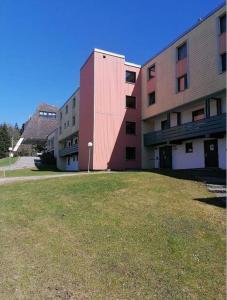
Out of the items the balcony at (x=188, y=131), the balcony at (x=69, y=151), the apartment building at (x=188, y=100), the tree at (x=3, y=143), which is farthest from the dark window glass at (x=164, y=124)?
the tree at (x=3, y=143)

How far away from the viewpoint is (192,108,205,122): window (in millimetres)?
28987

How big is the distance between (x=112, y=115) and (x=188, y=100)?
9.27m

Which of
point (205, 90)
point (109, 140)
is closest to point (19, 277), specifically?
point (205, 90)

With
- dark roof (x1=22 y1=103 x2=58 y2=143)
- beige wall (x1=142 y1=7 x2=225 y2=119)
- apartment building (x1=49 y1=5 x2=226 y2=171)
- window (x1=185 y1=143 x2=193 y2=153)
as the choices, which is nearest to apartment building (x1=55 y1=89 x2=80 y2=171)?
apartment building (x1=49 y1=5 x2=226 y2=171)

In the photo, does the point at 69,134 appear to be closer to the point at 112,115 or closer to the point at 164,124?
the point at 112,115

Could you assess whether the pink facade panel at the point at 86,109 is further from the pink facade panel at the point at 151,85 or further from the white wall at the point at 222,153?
the white wall at the point at 222,153

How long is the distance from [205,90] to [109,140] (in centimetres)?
1182

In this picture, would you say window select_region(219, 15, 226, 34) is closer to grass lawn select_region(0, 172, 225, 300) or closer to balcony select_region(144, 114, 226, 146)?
balcony select_region(144, 114, 226, 146)

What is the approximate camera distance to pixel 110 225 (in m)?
9.92

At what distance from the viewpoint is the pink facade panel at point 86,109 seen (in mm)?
36062

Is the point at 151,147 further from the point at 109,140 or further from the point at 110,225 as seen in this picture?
the point at 110,225

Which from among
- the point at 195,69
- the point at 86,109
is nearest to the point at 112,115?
the point at 86,109

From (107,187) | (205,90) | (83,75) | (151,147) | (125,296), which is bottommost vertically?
(125,296)

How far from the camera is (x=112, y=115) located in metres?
35.8
